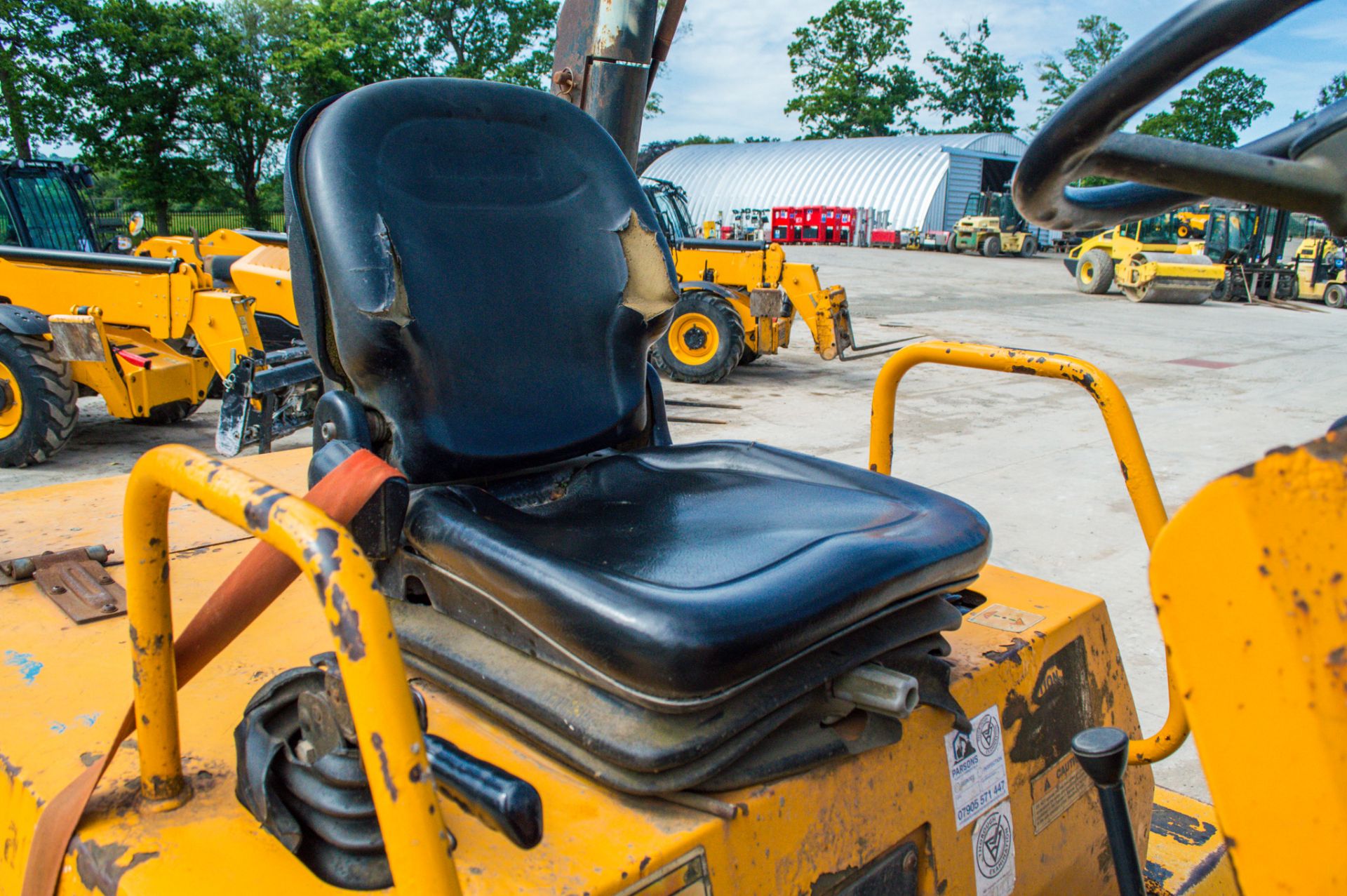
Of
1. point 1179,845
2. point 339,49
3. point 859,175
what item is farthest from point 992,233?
point 1179,845

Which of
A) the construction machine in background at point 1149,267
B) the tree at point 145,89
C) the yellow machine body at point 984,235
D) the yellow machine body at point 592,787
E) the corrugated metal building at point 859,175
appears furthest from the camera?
the corrugated metal building at point 859,175

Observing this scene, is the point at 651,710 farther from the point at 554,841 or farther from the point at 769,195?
the point at 769,195

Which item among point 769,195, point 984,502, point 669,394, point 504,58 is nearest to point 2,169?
point 669,394

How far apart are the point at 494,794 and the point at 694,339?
7832 millimetres

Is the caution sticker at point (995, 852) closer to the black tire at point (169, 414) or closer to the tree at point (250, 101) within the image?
the black tire at point (169, 414)

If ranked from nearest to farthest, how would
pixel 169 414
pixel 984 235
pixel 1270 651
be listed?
1. pixel 1270 651
2. pixel 169 414
3. pixel 984 235

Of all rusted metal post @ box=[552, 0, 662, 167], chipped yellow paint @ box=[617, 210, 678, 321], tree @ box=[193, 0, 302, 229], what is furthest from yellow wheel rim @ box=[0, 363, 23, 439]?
tree @ box=[193, 0, 302, 229]

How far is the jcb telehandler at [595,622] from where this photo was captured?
0.73 m

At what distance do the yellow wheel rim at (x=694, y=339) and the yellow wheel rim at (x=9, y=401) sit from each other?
4.67 metres

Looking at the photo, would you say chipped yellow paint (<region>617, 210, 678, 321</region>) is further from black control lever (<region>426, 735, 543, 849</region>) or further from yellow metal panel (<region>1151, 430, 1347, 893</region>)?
yellow metal panel (<region>1151, 430, 1347, 893</region>)

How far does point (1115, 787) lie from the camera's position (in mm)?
1096

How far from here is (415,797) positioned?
748mm

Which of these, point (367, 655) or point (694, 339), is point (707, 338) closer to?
point (694, 339)

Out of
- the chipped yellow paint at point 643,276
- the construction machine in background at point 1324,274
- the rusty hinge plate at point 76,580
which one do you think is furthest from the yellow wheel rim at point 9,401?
the construction machine in background at point 1324,274
